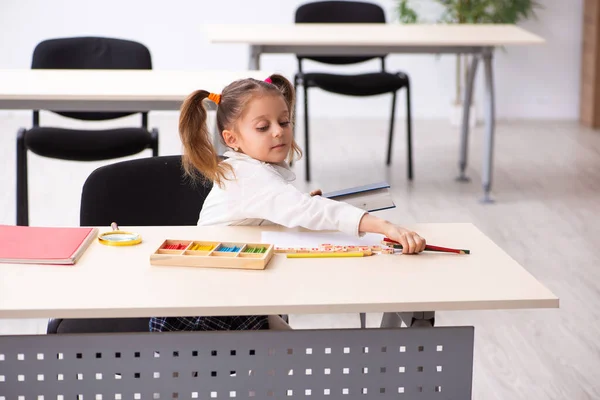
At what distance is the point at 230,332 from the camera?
1.39 m

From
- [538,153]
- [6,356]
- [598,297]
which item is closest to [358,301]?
[6,356]

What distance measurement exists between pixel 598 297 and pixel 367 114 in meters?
3.41

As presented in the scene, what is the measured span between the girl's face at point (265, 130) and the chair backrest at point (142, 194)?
0.24m

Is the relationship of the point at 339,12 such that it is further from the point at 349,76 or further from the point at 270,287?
the point at 270,287

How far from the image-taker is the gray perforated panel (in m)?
1.39

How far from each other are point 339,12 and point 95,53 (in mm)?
1530

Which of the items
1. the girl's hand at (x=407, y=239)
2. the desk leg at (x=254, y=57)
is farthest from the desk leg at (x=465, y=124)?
the girl's hand at (x=407, y=239)

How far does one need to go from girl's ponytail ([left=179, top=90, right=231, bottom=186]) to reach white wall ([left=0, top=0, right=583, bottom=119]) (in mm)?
4233

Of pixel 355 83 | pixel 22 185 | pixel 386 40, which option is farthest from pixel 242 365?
pixel 355 83

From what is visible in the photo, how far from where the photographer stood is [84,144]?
3365 mm

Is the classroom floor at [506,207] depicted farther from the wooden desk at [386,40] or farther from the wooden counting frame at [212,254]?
the wooden counting frame at [212,254]

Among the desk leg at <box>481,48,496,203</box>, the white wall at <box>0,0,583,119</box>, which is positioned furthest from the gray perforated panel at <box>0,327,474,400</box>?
the white wall at <box>0,0,583,119</box>

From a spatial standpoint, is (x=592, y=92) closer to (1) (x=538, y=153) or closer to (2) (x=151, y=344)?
(1) (x=538, y=153)

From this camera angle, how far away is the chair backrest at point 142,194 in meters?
1.93
